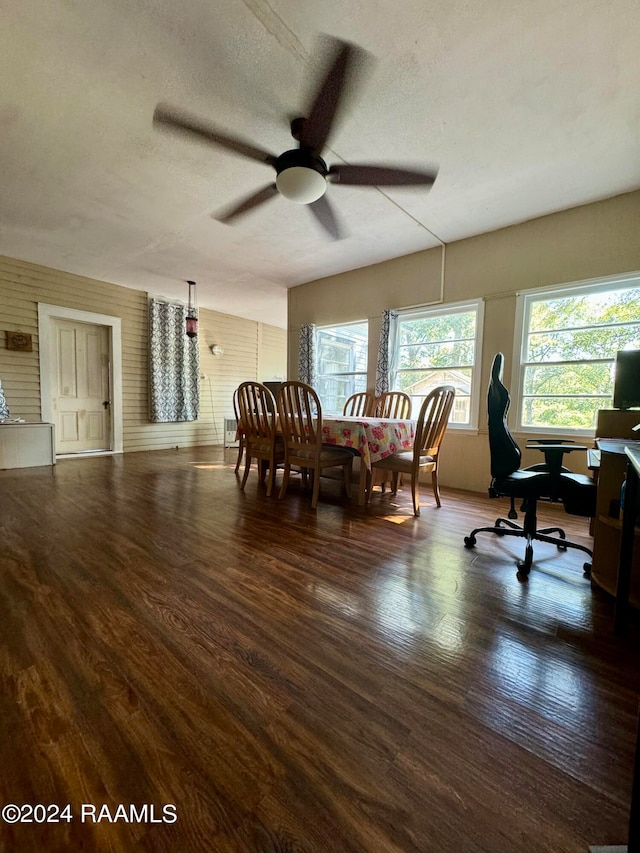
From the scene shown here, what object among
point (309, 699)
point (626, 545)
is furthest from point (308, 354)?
point (309, 699)

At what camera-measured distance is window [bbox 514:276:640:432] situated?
10.4ft

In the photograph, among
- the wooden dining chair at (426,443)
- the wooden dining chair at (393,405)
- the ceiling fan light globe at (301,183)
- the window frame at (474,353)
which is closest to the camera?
the ceiling fan light globe at (301,183)

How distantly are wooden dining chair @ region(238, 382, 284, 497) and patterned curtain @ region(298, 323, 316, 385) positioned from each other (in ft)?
6.16

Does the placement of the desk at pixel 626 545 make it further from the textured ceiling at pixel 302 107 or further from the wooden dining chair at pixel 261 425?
the wooden dining chair at pixel 261 425

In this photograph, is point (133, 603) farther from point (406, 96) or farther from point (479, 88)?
point (479, 88)

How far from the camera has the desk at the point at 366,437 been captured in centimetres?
292

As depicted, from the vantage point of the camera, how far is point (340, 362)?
5434mm

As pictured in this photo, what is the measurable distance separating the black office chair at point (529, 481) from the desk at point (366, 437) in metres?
1.00

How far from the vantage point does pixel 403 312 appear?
4543 millimetres

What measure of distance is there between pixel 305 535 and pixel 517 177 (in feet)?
11.0

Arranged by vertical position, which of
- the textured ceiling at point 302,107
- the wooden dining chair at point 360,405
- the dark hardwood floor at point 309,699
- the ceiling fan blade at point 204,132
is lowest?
the dark hardwood floor at point 309,699

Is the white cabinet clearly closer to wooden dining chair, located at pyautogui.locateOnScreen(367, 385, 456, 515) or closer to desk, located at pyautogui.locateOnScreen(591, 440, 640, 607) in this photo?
wooden dining chair, located at pyautogui.locateOnScreen(367, 385, 456, 515)

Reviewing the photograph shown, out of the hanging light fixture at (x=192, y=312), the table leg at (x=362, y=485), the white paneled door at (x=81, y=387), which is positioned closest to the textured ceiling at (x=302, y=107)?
the white paneled door at (x=81, y=387)

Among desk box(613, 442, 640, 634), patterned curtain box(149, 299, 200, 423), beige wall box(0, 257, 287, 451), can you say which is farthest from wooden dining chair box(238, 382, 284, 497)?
beige wall box(0, 257, 287, 451)
